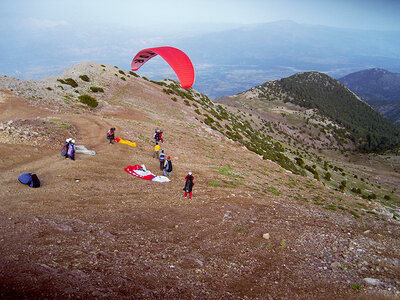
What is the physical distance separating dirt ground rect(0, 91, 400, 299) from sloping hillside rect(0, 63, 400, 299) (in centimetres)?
5

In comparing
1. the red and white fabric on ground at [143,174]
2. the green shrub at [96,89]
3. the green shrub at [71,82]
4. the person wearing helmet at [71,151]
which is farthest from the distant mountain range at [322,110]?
the person wearing helmet at [71,151]

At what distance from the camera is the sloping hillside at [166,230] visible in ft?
23.9

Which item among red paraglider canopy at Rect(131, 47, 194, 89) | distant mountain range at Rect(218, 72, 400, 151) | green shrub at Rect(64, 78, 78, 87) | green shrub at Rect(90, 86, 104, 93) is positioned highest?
red paraglider canopy at Rect(131, 47, 194, 89)

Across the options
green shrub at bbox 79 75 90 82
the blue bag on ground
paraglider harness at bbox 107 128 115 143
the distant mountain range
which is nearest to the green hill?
the distant mountain range

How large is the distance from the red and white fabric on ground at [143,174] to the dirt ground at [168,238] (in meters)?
0.52

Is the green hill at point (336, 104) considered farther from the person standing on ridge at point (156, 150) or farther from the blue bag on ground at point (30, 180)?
the blue bag on ground at point (30, 180)

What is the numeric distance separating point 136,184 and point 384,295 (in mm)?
13063

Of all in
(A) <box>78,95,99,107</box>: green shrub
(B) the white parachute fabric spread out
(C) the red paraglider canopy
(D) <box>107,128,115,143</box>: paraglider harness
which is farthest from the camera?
(A) <box>78,95,99,107</box>: green shrub

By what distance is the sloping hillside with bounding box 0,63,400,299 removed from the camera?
727 centimetres

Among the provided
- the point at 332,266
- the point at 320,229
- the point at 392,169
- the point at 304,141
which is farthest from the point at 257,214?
the point at 304,141

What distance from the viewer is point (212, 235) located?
1091cm

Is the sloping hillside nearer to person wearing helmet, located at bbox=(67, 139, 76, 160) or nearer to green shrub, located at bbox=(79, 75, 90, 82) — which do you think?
person wearing helmet, located at bbox=(67, 139, 76, 160)

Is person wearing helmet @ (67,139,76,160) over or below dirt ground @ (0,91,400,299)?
over

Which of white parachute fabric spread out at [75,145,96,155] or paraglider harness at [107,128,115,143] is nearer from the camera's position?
white parachute fabric spread out at [75,145,96,155]
